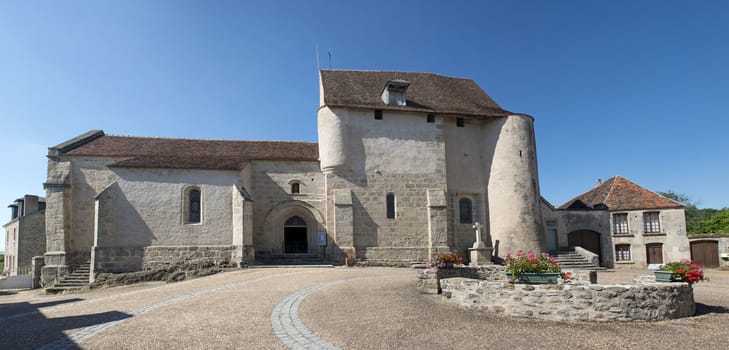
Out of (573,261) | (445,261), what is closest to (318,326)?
(445,261)

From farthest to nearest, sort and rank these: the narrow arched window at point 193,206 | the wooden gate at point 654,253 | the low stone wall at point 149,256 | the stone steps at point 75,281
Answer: the wooden gate at point 654,253 < the narrow arched window at point 193,206 < the low stone wall at point 149,256 < the stone steps at point 75,281

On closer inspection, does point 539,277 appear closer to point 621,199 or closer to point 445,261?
point 445,261

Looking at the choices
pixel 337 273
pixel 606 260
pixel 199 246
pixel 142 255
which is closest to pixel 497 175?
pixel 606 260

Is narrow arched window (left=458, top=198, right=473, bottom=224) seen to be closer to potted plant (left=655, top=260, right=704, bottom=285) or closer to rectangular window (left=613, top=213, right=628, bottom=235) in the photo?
rectangular window (left=613, top=213, right=628, bottom=235)

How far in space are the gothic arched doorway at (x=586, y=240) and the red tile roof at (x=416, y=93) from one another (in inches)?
315

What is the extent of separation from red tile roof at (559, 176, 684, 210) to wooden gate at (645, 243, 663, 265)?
80.9 inches

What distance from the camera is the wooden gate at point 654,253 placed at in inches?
873

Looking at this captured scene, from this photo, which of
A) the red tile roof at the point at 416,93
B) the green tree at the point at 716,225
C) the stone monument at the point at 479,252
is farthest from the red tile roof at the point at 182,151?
the green tree at the point at 716,225

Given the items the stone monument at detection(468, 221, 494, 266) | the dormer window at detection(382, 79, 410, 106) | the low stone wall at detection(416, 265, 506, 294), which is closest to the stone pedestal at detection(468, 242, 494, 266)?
the stone monument at detection(468, 221, 494, 266)

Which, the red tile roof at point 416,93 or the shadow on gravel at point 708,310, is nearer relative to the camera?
the shadow on gravel at point 708,310

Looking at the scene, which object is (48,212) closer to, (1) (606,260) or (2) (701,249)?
(1) (606,260)

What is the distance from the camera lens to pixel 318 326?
6.95 m

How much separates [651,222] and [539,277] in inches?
724

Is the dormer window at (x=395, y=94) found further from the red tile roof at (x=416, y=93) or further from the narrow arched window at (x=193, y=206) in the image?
the narrow arched window at (x=193, y=206)
